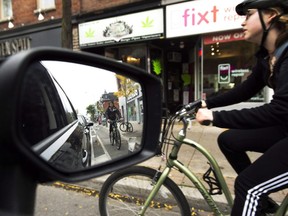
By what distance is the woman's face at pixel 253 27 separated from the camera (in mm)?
2137

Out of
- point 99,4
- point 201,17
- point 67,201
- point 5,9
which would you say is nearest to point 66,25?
point 201,17

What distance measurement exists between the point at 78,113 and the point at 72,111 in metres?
0.02

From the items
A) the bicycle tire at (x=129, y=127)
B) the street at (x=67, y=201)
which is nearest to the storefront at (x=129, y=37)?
the street at (x=67, y=201)

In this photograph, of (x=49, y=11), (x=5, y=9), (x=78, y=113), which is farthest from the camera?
(x=5, y=9)

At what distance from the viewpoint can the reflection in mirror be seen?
0.95 m

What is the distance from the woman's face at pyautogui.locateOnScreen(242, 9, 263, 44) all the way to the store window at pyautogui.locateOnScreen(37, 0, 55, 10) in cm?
1018

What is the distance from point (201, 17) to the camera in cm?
826

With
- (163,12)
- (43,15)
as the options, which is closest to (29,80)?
(163,12)

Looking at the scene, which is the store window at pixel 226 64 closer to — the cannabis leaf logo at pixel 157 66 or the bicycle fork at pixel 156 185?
the cannabis leaf logo at pixel 157 66

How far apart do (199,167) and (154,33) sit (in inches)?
209

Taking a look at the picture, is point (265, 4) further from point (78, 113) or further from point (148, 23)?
point (148, 23)

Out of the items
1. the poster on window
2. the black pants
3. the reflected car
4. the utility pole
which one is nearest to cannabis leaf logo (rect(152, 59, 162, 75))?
the poster on window

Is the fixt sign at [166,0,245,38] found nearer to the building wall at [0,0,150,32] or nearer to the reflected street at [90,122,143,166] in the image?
the building wall at [0,0,150,32]

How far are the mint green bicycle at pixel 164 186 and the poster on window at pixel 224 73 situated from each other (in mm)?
5941
